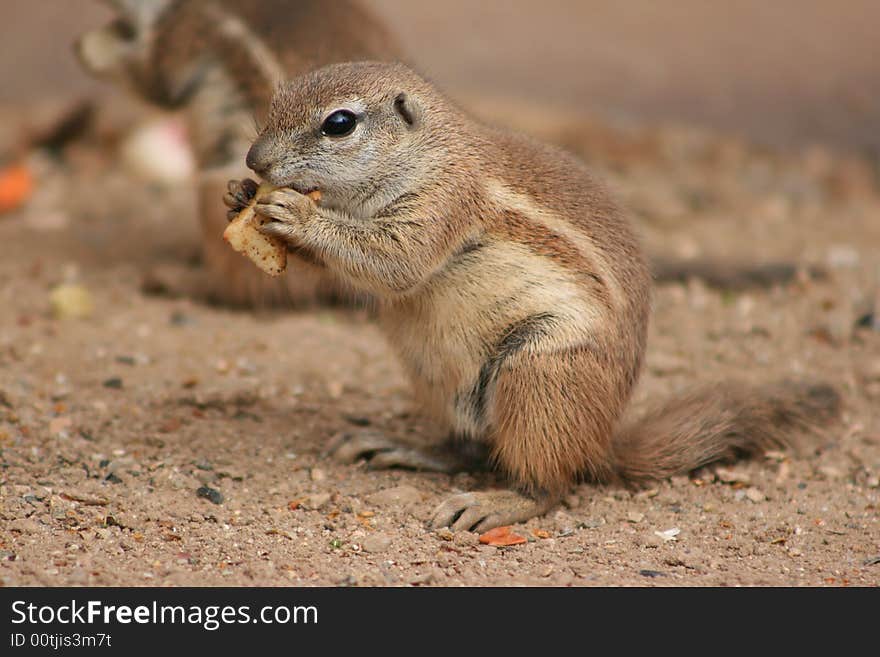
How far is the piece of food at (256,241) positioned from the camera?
3.58m

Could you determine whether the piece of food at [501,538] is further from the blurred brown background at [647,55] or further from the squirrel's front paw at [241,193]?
the blurred brown background at [647,55]

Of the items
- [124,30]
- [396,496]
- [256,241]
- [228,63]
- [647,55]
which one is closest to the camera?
[256,241]

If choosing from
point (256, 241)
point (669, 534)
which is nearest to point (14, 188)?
point (256, 241)

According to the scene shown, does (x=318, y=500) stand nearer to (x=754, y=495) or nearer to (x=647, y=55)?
(x=754, y=495)

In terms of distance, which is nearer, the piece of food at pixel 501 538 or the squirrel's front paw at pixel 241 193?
the piece of food at pixel 501 538

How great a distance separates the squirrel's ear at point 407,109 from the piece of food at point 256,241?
1.58ft

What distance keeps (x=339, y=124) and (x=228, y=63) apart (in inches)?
93.4

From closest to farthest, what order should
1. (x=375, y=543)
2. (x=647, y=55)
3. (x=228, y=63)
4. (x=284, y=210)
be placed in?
(x=375, y=543) → (x=284, y=210) → (x=228, y=63) → (x=647, y=55)

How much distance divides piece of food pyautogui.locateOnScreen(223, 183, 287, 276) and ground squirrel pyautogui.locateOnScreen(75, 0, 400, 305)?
70.2 inches

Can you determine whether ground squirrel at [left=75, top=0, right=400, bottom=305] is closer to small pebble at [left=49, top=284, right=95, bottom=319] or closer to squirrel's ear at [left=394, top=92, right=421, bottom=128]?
small pebble at [left=49, top=284, right=95, bottom=319]

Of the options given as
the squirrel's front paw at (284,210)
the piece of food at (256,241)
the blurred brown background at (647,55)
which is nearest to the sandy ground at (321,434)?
the blurred brown background at (647,55)

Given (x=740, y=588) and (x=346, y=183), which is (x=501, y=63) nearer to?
(x=346, y=183)

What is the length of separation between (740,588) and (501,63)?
17.4 feet

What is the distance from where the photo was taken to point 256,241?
11.9 ft
